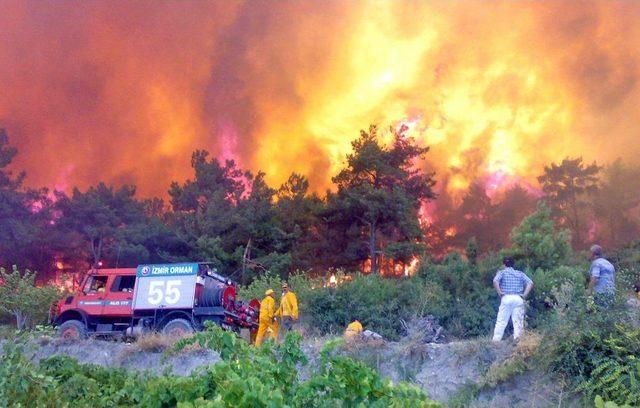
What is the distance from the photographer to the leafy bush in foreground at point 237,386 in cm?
424

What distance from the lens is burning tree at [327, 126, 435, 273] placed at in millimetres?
36281

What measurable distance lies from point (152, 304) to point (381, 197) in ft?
63.4

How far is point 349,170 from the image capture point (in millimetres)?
39062

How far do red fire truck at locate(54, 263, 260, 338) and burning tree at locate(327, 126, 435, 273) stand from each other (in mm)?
16652

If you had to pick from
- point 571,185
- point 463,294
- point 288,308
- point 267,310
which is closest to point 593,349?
point 288,308

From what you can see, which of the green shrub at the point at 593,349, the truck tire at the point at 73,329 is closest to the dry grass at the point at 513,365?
the green shrub at the point at 593,349

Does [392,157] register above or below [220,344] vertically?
above

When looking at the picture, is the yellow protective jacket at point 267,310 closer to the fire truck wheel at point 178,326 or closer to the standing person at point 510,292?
the fire truck wheel at point 178,326

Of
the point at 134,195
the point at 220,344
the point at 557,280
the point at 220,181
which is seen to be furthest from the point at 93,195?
the point at 220,344

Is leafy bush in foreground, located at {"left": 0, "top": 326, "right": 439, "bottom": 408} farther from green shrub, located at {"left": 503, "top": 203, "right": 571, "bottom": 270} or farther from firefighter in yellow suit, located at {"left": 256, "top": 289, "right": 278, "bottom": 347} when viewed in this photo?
green shrub, located at {"left": 503, "top": 203, "right": 571, "bottom": 270}

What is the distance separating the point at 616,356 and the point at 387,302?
13.7 m

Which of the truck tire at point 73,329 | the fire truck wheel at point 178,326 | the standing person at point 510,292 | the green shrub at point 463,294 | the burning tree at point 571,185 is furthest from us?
Result: the burning tree at point 571,185

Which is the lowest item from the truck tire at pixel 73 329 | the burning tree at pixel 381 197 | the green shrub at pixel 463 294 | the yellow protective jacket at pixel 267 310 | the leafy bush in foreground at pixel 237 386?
the leafy bush in foreground at pixel 237 386

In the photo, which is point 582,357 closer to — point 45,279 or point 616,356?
point 616,356
